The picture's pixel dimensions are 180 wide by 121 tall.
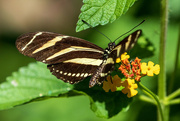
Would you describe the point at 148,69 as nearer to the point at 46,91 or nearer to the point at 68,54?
the point at 68,54

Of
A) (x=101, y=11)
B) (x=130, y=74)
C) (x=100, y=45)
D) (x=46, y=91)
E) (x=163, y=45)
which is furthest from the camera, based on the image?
(x=100, y=45)

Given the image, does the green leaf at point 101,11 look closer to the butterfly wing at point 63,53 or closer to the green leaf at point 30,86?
the butterfly wing at point 63,53

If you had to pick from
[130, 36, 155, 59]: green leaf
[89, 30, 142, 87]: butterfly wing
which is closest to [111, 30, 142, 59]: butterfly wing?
[89, 30, 142, 87]: butterfly wing

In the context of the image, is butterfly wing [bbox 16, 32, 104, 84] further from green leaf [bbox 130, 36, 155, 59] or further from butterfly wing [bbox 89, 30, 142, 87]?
green leaf [bbox 130, 36, 155, 59]

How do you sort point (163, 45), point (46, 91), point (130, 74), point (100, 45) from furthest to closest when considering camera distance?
point (100, 45) < point (46, 91) < point (163, 45) < point (130, 74)

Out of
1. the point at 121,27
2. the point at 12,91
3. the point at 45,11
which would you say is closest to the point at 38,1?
the point at 45,11

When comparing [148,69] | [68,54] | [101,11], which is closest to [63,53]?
[68,54]

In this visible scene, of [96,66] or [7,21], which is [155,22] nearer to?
[96,66]
